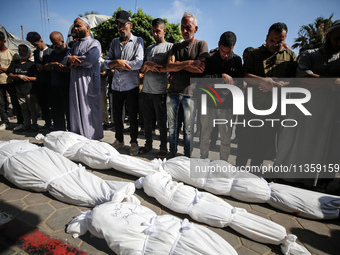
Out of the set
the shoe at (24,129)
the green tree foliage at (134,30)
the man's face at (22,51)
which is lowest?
the shoe at (24,129)

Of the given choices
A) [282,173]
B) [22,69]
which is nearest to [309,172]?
[282,173]

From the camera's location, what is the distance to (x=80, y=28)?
3059 mm

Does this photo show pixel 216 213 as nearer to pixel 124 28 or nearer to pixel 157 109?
pixel 157 109

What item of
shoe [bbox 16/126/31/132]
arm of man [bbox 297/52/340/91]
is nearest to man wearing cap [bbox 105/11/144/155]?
arm of man [bbox 297/52/340/91]

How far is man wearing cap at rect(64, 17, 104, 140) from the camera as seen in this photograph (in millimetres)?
3088

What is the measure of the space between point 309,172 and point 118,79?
9.74ft

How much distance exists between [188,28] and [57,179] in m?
2.42

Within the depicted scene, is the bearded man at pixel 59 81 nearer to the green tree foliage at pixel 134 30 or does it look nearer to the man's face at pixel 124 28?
the man's face at pixel 124 28

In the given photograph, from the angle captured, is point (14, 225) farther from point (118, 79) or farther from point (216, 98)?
point (216, 98)

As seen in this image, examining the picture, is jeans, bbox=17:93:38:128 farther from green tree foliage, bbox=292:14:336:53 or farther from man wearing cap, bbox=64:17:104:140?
green tree foliage, bbox=292:14:336:53

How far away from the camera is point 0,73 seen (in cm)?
423

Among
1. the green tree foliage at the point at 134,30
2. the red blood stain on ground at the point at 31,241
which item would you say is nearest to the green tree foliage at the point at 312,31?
the green tree foliage at the point at 134,30

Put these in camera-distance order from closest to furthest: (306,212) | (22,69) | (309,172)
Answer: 1. (306,212)
2. (309,172)
3. (22,69)

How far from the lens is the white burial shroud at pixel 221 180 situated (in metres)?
1.83
